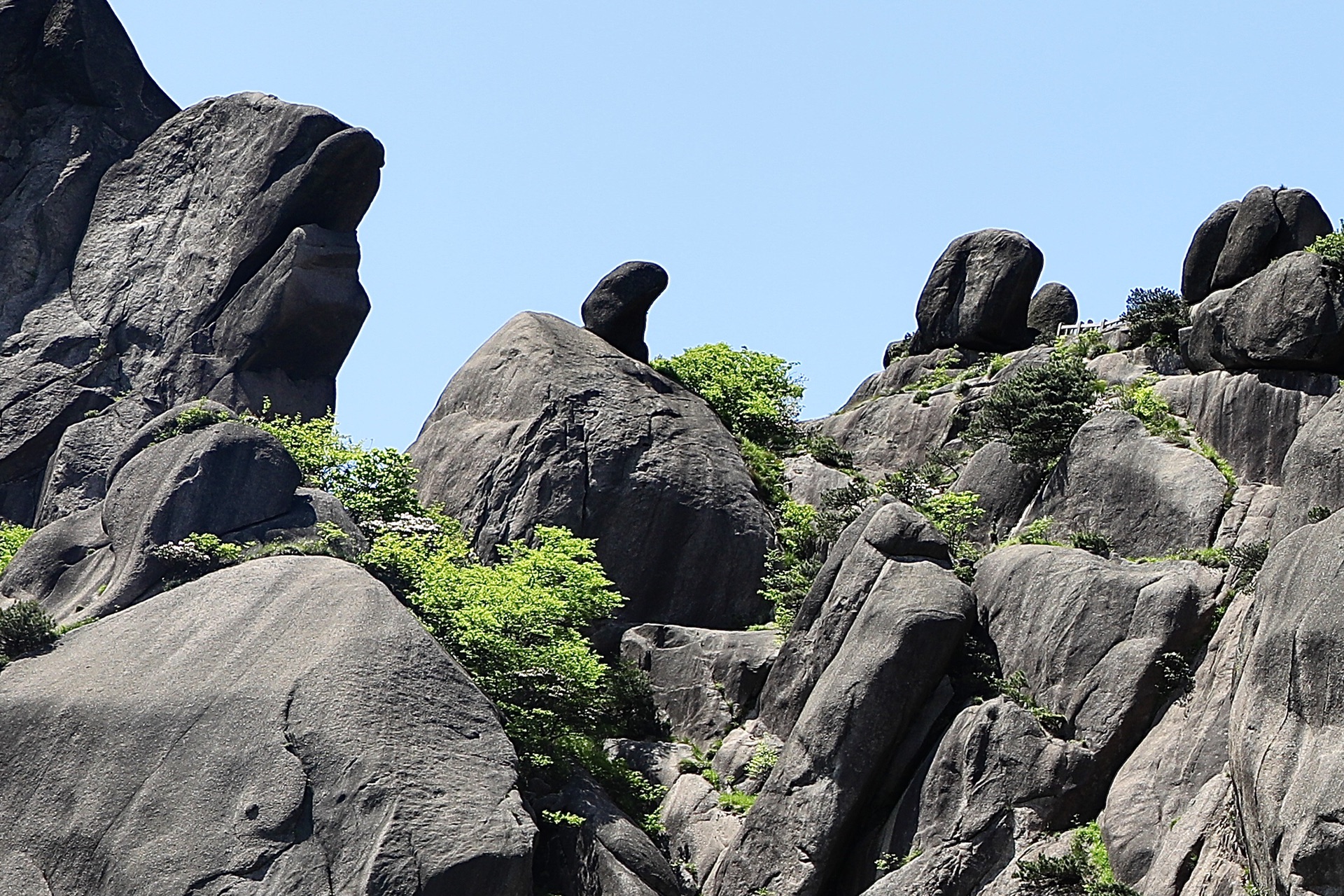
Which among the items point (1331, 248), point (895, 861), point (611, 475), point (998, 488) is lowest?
point (895, 861)

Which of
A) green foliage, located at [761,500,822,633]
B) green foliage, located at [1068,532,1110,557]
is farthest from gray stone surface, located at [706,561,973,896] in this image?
green foliage, located at [761,500,822,633]

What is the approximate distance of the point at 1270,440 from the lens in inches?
1339

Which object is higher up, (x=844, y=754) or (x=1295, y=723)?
(x=1295, y=723)

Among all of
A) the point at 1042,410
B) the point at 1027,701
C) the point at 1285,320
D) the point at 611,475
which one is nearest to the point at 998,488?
the point at 1042,410

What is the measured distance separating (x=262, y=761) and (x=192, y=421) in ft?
48.3

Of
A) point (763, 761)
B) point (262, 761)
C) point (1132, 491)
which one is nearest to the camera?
point (262, 761)

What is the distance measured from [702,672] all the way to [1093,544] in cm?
979

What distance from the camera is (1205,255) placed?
1709 inches

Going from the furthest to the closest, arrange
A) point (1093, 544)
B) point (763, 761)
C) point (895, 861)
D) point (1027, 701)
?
point (1093, 544) < point (763, 761) < point (1027, 701) < point (895, 861)

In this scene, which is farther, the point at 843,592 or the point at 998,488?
the point at 998,488

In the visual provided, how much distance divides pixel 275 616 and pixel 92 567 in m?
9.67

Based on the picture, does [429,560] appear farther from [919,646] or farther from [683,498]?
[919,646]

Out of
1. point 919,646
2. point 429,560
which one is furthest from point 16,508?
point 919,646

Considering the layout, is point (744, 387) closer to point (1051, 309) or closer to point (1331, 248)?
point (1051, 309)
